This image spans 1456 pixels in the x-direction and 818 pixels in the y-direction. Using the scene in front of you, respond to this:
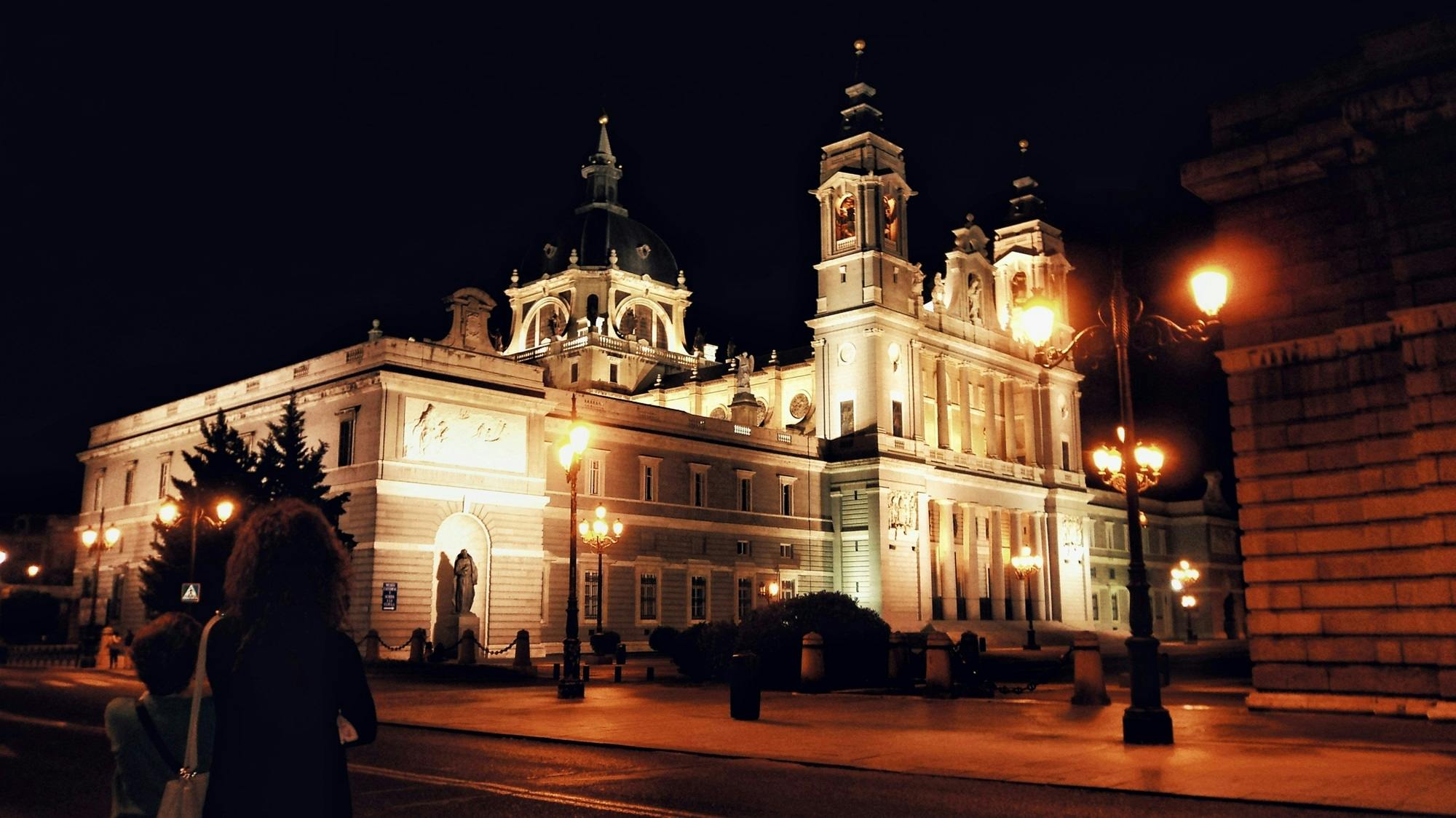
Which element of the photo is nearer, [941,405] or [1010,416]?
[941,405]

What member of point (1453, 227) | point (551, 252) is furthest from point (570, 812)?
point (551, 252)

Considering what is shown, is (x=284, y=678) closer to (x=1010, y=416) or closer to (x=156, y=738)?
(x=156, y=738)

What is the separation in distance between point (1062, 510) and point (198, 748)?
3109 inches

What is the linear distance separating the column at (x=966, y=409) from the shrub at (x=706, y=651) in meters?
44.2

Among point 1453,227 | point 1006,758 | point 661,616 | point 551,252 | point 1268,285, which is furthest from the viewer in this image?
point 551,252

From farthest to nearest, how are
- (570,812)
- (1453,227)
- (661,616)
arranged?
(661,616)
(1453,227)
(570,812)

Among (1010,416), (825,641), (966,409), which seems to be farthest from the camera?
(1010,416)

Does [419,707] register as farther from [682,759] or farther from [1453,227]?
[1453,227]

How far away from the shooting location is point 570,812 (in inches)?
417

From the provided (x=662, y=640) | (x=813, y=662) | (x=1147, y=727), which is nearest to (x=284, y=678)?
(x=1147, y=727)

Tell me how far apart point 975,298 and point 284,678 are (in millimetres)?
75784

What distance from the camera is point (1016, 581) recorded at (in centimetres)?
7562

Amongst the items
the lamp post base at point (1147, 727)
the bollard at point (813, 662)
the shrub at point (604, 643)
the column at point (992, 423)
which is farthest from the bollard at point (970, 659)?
the column at point (992, 423)

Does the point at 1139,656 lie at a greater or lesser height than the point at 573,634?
lesser
